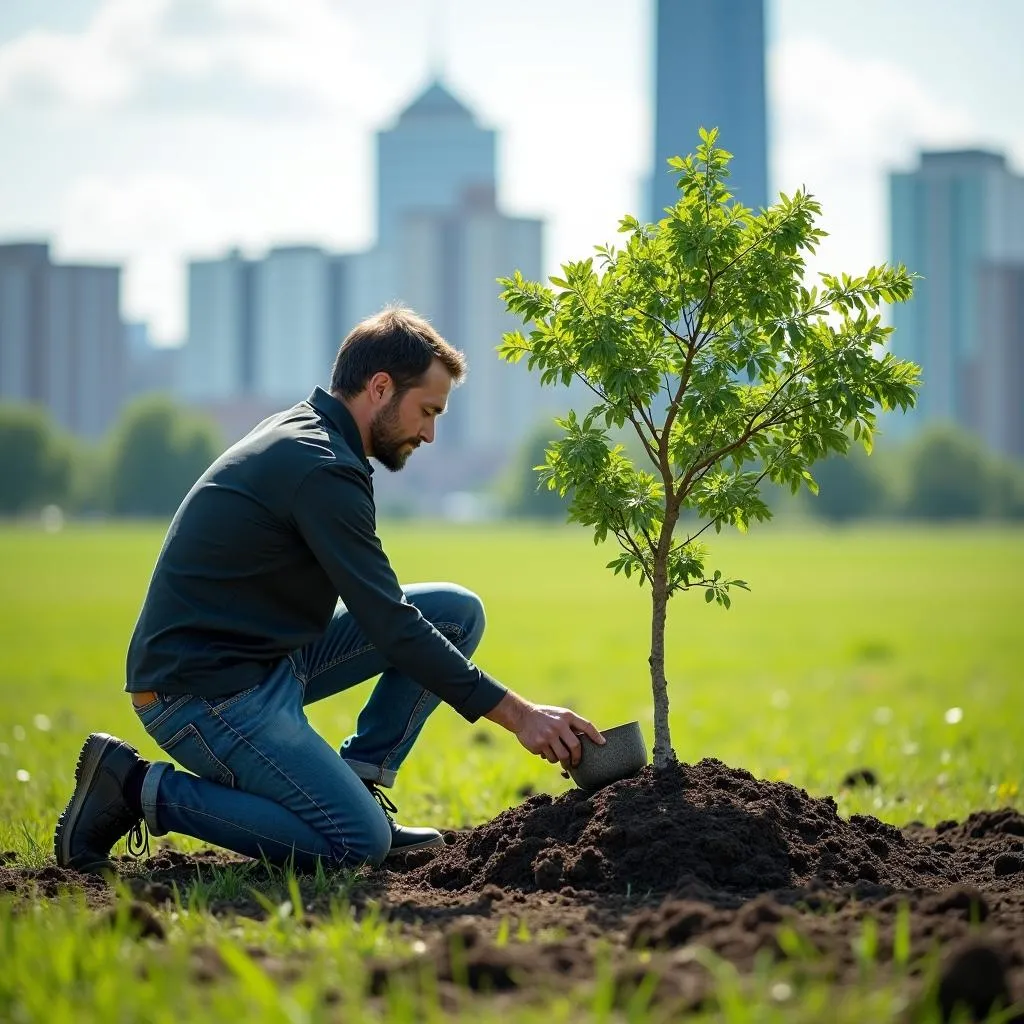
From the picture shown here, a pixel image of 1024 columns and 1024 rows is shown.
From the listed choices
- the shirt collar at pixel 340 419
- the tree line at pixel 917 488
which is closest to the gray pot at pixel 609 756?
the shirt collar at pixel 340 419

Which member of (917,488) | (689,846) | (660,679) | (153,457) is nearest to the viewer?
(689,846)

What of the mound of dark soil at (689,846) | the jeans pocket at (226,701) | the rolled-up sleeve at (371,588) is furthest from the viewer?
the jeans pocket at (226,701)

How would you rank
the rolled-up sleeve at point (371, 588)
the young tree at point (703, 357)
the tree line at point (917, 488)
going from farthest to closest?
1. the tree line at point (917, 488)
2. the young tree at point (703, 357)
3. the rolled-up sleeve at point (371, 588)

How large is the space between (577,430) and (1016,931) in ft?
8.32

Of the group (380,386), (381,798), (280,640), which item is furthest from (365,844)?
(380,386)

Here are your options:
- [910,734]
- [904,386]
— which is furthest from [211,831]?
[910,734]

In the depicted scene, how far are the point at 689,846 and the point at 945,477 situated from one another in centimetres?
13737

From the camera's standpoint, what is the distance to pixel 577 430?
5.57 metres

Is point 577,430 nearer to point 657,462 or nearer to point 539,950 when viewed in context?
point 657,462

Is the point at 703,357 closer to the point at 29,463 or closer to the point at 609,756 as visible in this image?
the point at 609,756

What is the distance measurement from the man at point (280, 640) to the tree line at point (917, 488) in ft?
412

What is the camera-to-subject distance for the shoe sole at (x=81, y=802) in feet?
17.6

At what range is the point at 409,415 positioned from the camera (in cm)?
552

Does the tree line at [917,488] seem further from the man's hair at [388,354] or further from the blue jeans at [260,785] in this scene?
the blue jeans at [260,785]
